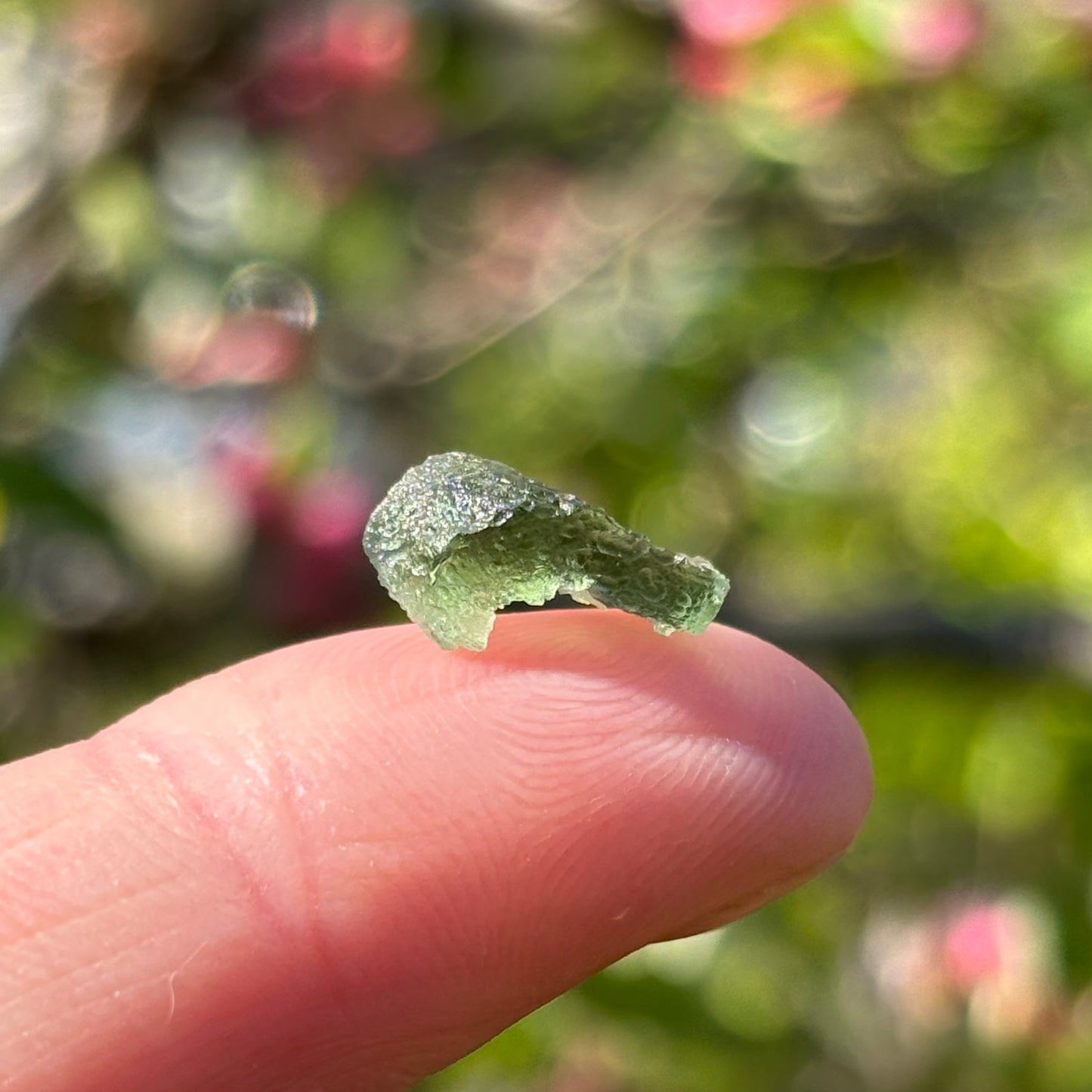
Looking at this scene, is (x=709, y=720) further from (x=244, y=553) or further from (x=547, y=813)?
(x=244, y=553)

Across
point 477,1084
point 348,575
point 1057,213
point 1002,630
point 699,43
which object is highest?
point 699,43

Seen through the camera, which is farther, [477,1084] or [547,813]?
[477,1084]

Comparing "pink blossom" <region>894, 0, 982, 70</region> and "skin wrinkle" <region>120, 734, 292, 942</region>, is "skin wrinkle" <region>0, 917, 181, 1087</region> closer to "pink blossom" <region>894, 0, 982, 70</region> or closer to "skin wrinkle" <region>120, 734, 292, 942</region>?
"skin wrinkle" <region>120, 734, 292, 942</region>

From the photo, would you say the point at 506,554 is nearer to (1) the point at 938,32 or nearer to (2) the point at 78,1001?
(2) the point at 78,1001

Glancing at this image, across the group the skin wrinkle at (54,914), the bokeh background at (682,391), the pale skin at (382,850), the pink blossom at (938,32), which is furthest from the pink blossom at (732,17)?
the skin wrinkle at (54,914)

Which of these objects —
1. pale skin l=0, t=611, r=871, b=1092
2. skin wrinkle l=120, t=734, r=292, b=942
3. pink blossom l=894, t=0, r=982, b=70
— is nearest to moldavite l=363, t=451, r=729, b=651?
pale skin l=0, t=611, r=871, b=1092

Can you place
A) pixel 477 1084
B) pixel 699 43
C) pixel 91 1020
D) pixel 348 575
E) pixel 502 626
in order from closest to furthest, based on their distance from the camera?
pixel 91 1020, pixel 502 626, pixel 477 1084, pixel 348 575, pixel 699 43

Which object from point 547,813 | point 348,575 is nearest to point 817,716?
point 547,813
